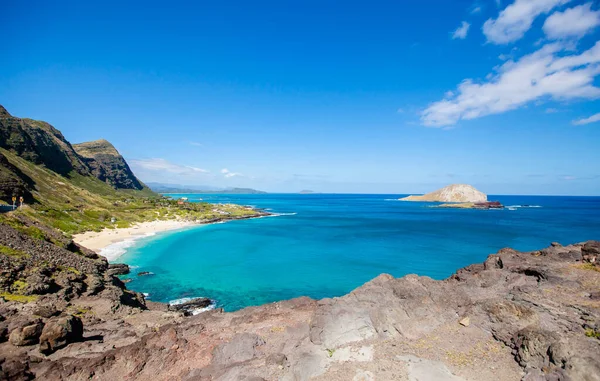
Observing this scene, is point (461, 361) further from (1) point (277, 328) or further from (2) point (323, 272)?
(2) point (323, 272)

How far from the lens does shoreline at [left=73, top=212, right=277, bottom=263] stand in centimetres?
5744

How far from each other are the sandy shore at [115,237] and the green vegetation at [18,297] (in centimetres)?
3161

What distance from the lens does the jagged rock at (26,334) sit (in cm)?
1517

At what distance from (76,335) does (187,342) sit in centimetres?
650

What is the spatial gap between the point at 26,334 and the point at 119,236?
2614 inches

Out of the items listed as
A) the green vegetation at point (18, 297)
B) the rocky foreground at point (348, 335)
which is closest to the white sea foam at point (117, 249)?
the green vegetation at point (18, 297)

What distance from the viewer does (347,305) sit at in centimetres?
1847

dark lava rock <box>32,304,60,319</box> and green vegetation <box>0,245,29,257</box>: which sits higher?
green vegetation <box>0,245,29,257</box>

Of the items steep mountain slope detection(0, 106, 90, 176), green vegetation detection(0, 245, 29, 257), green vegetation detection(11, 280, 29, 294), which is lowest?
green vegetation detection(11, 280, 29, 294)

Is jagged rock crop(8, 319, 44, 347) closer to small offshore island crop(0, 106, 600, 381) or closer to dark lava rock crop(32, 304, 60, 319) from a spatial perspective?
small offshore island crop(0, 106, 600, 381)

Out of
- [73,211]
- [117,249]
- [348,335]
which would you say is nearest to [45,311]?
[348,335]

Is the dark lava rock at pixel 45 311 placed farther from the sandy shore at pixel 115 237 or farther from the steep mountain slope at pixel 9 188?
the steep mountain slope at pixel 9 188

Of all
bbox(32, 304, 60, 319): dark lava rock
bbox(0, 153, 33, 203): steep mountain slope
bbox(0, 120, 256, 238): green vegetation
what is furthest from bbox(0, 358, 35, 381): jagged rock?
bbox(0, 153, 33, 203): steep mountain slope

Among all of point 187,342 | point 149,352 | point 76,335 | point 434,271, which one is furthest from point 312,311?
point 434,271
